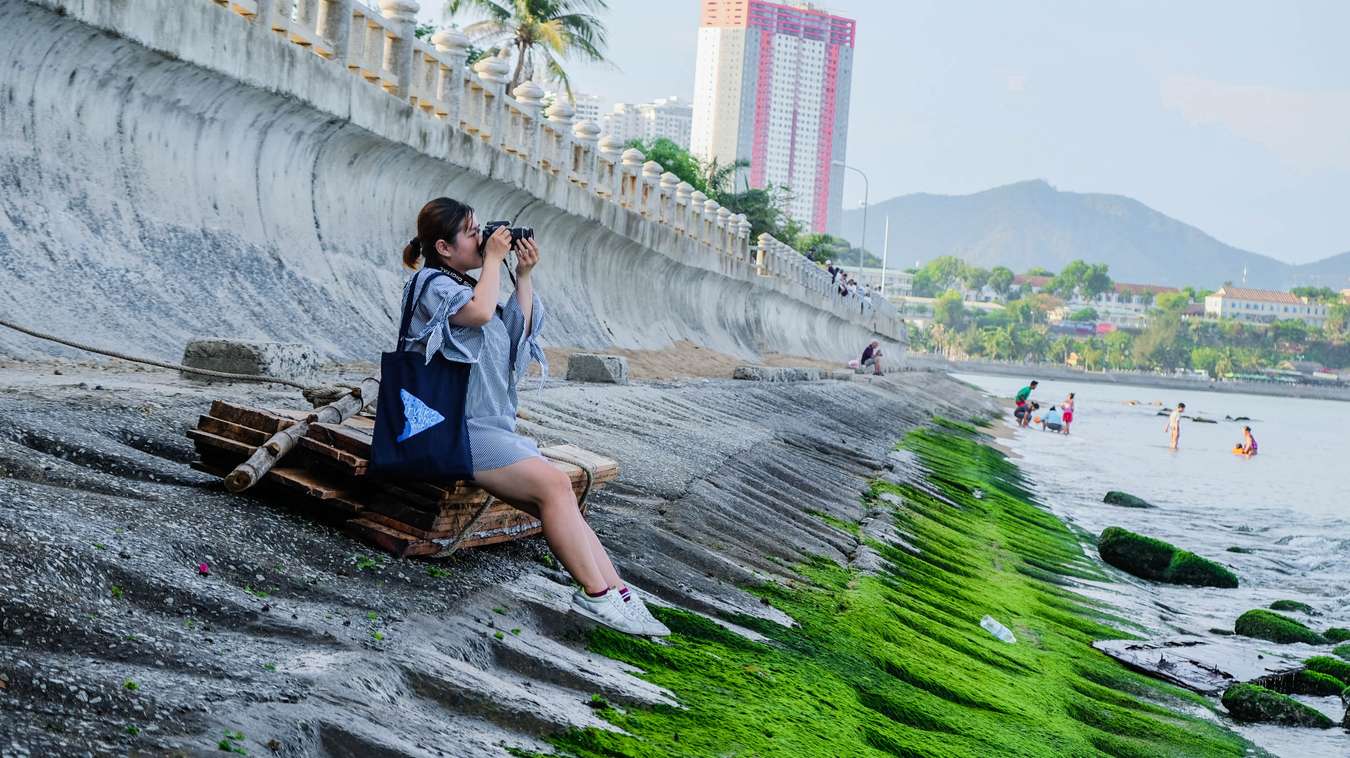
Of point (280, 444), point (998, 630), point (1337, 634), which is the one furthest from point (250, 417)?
point (1337, 634)

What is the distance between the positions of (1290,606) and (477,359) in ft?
41.0

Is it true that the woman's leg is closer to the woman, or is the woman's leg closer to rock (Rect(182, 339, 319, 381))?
the woman

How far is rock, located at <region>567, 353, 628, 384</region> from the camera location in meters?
16.6

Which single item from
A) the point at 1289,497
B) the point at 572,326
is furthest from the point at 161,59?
the point at 1289,497

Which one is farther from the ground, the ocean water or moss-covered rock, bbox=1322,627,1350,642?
moss-covered rock, bbox=1322,627,1350,642

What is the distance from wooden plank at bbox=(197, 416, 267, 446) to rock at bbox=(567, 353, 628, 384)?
10097 millimetres

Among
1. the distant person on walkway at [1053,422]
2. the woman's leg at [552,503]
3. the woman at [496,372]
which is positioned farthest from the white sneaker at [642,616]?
the distant person on walkway at [1053,422]

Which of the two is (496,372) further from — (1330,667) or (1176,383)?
(1176,383)

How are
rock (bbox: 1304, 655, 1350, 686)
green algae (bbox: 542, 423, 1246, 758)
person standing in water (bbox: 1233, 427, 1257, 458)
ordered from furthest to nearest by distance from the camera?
person standing in water (bbox: 1233, 427, 1257, 458)
rock (bbox: 1304, 655, 1350, 686)
green algae (bbox: 542, 423, 1246, 758)

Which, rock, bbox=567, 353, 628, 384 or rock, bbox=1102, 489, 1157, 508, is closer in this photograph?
rock, bbox=567, 353, 628, 384

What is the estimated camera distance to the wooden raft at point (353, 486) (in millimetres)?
6055

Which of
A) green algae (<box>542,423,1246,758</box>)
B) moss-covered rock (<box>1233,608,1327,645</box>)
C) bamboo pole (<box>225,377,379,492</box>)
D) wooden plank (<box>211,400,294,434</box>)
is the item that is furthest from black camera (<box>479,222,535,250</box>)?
moss-covered rock (<box>1233,608,1327,645</box>)

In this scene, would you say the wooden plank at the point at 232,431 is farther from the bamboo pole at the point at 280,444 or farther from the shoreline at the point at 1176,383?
the shoreline at the point at 1176,383

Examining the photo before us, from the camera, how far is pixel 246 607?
4965 mm
